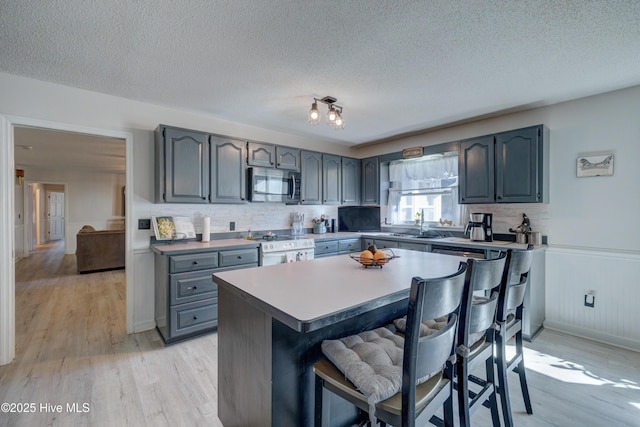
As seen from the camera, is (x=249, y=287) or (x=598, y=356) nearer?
(x=249, y=287)

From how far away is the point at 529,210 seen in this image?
333cm

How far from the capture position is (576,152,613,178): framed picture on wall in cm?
282

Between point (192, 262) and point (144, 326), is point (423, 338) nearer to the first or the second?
point (192, 262)

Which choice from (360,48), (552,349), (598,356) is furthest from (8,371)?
(598,356)

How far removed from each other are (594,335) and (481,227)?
147 centimetres

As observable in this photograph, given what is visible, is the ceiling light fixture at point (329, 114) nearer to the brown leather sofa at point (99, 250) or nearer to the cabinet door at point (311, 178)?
the cabinet door at point (311, 178)

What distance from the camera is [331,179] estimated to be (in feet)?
15.2

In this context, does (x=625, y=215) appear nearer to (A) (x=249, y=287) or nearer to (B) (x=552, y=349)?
(B) (x=552, y=349)

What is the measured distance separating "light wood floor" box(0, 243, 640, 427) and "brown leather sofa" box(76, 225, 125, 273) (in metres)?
2.53

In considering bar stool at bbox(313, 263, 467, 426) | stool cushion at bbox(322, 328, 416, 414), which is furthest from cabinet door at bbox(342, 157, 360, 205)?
bar stool at bbox(313, 263, 467, 426)

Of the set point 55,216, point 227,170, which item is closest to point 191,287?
point 227,170

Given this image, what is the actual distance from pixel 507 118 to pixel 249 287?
3.74 metres

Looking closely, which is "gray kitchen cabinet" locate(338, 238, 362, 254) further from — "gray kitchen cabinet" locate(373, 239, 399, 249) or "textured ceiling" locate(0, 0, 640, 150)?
Result: "textured ceiling" locate(0, 0, 640, 150)

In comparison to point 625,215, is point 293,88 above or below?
above
